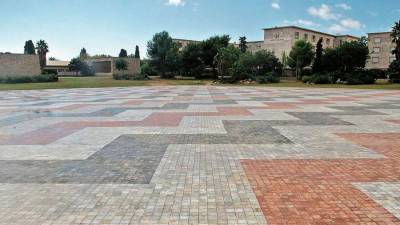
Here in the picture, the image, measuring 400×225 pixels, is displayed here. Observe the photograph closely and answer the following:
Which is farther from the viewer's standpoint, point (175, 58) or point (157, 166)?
point (175, 58)

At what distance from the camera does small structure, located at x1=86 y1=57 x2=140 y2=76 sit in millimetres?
87625

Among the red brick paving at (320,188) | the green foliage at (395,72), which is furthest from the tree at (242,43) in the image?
the red brick paving at (320,188)

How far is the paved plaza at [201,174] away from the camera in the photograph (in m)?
4.50

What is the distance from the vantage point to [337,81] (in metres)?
54.6

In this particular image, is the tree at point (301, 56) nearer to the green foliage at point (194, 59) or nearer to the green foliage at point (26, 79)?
the green foliage at point (194, 59)

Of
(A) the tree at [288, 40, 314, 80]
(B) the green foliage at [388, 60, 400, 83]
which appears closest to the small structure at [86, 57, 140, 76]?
(A) the tree at [288, 40, 314, 80]

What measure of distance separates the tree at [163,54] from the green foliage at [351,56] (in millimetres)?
Result: 33524

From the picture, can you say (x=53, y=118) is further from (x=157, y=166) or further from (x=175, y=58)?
(x=175, y=58)

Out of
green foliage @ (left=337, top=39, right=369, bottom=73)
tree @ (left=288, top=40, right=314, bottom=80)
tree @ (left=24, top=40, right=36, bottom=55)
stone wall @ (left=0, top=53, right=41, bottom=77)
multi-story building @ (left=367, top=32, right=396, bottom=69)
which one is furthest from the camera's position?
tree @ (left=24, top=40, right=36, bottom=55)

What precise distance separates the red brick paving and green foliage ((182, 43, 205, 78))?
6853 cm

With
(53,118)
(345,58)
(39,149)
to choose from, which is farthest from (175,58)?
(39,149)

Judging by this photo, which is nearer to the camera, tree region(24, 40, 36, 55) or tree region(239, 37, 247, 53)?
tree region(24, 40, 36, 55)

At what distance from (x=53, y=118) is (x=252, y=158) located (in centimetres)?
983

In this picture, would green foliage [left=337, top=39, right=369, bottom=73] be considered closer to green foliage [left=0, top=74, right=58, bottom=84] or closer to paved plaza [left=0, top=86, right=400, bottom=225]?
green foliage [left=0, top=74, right=58, bottom=84]
